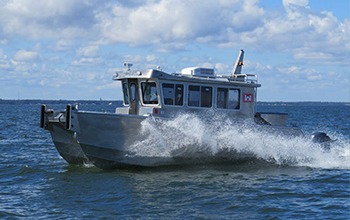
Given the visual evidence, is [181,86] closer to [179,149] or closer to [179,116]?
[179,116]

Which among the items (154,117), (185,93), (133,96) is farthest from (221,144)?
(133,96)

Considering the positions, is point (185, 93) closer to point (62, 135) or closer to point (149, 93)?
point (149, 93)

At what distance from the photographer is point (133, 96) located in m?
13.9

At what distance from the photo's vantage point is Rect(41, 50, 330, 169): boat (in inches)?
483

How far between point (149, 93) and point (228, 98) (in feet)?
9.03

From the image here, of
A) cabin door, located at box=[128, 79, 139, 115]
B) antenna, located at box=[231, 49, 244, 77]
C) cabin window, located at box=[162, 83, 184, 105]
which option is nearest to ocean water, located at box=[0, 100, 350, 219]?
cabin window, located at box=[162, 83, 184, 105]

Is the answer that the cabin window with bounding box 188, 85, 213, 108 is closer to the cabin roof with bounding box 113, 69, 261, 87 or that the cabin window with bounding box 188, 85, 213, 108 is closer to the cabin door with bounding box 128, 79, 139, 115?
the cabin roof with bounding box 113, 69, 261, 87

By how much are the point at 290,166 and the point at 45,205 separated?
8617mm

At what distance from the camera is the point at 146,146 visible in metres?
12.5

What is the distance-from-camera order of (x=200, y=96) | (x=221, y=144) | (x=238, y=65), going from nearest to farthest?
(x=221, y=144) → (x=200, y=96) → (x=238, y=65)

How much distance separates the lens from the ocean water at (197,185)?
9.38 metres

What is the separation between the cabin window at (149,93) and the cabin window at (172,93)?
11.6 inches

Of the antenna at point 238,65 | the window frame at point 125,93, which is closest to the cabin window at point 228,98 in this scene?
the antenna at point 238,65

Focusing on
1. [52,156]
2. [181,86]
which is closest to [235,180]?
[181,86]
